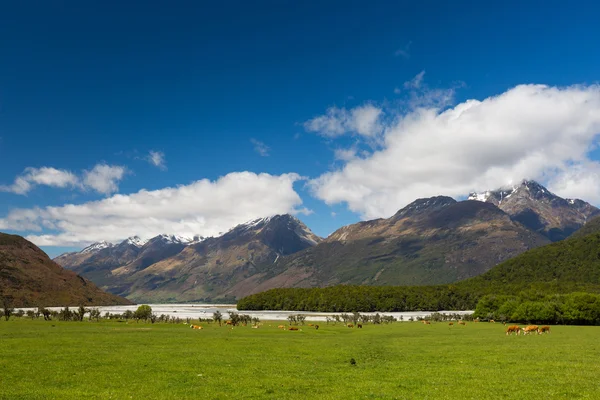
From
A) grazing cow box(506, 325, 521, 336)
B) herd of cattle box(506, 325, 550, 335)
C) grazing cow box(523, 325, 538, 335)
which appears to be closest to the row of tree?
herd of cattle box(506, 325, 550, 335)

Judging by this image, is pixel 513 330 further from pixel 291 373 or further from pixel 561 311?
pixel 291 373

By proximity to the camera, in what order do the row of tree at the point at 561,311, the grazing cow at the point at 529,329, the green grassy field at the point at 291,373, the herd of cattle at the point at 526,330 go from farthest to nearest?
the row of tree at the point at 561,311 < the grazing cow at the point at 529,329 < the herd of cattle at the point at 526,330 < the green grassy field at the point at 291,373

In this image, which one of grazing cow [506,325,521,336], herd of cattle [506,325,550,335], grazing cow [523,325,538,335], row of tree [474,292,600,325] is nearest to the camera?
grazing cow [506,325,521,336]

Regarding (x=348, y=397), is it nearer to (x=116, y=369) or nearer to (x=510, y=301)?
(x=116, y=369)

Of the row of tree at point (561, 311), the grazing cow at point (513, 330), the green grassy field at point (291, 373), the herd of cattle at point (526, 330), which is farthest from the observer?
the row of tree at point (561, 311)

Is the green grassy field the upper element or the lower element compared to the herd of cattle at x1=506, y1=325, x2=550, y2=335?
upper

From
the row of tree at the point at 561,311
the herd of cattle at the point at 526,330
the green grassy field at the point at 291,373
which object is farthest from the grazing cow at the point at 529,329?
the row of tree at the point at 561,311

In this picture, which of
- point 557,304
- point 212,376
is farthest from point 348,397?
point 557,304

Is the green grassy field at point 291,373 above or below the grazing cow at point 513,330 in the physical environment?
above

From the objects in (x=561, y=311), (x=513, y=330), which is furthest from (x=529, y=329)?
(x=561, y=311)

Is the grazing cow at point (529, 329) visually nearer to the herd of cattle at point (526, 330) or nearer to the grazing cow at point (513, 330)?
the herd of cattle at point (526, 330)

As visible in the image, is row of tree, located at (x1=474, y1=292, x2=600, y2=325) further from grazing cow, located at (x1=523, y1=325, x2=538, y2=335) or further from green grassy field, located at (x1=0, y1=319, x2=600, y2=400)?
green grassy field, located at (x1=0, y1=319, x2=600, y2=400)

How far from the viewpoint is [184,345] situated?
5662cm

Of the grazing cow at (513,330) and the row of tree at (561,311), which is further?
the row of tree at (561,311)
